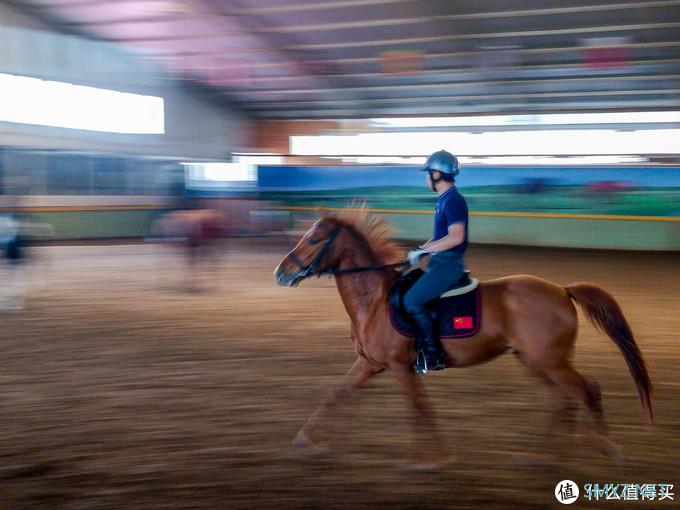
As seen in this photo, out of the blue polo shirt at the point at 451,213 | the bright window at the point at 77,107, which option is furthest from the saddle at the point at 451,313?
the bright window at the point at 77,107

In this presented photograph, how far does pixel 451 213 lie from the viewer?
14.1 ft

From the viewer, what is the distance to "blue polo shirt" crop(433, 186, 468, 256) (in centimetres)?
431

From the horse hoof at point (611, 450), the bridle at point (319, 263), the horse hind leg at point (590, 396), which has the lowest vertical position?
the horse hoof at point (611, 450)

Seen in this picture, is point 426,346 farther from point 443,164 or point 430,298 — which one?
point 443,164

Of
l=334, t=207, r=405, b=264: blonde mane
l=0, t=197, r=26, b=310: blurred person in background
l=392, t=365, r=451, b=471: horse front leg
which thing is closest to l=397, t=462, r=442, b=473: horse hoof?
l=392, t=365, r=451, b=471: horse front leg

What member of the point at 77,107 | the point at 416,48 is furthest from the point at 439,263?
the point at 77,107

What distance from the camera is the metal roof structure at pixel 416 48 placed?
16.1 m

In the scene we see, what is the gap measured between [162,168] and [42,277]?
1099 cm

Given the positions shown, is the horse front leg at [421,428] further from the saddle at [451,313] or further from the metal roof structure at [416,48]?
the metal roof structure at [416,48]

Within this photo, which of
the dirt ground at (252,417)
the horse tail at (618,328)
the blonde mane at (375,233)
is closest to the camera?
the dirt ground at (252,417)

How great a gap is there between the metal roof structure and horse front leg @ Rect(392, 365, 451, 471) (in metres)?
13.1

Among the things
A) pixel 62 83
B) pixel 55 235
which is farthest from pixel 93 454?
pixel 62 83

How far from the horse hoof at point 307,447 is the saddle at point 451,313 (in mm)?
892

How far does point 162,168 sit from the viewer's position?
23203 mm
